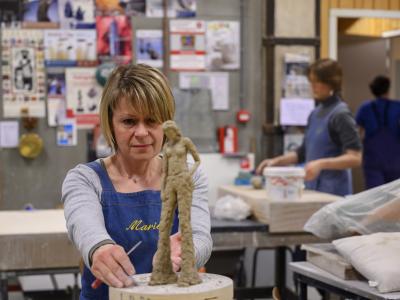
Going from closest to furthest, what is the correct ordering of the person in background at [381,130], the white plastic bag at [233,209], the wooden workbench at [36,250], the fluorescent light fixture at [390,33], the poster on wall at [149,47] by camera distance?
1. the wooden workbench at [36,250]
2. the white plastic bag at [233,209]
3. the poster on wall at [149,47]
4. the person in background at [381,130]
5. the fluorescent light fixture at [390,33]

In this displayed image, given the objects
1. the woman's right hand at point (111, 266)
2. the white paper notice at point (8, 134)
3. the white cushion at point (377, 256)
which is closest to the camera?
the woman's right hand at point (111, 266)

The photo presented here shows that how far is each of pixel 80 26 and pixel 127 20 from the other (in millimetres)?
358

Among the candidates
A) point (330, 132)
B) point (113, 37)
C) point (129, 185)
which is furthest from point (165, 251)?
point (113, 37)

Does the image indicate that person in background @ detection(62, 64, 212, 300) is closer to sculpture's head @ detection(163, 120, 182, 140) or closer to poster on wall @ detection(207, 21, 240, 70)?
sculpture's head @ detection(163, 120, 182, 140)

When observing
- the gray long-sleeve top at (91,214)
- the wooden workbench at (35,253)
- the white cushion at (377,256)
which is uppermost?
the gray long-sleeve top at (91,214)

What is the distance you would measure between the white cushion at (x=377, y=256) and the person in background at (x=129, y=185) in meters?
0.78

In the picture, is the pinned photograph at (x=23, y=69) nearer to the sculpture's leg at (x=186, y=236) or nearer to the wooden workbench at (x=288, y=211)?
the wooden workbench at (x=288, y=211)

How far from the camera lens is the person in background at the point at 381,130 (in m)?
6.21

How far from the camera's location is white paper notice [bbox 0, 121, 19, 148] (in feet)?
17.6

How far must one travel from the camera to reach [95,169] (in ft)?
6.12

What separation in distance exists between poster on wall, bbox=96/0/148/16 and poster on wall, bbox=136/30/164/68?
0.52 ft

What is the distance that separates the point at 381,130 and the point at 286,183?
2796 millimetres

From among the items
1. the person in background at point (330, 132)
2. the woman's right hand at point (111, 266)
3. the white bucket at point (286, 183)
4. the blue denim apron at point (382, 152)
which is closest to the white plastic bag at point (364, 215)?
the white bucket at point (286, 183)

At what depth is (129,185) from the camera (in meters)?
1.88
